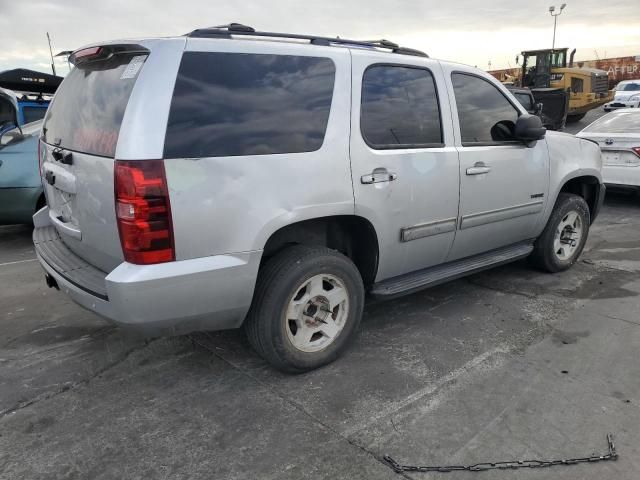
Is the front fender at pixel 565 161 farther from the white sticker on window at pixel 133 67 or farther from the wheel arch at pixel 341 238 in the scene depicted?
A: the white sticker on window at pixel 133 67

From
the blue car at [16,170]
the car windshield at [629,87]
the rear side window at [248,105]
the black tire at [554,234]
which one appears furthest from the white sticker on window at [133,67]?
the car windshield at [629,87]

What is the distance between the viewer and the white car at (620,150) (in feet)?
25.0

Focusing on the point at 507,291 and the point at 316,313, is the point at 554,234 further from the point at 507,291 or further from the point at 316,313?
the point at 316,313

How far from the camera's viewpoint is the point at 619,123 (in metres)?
8.34

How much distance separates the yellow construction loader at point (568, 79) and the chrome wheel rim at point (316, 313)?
19.2 m

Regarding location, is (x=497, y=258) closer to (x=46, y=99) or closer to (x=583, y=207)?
(x=583, y=207)

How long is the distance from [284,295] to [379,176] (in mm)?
967

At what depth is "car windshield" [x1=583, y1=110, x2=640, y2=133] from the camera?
8016mm

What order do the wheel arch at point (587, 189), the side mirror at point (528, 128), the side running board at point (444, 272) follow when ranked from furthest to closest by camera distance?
the wheel arch at point (587, 189) → the side mirror at point (528, 128) → the side running board at point (444, 272)

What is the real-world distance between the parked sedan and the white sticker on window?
4132 mm

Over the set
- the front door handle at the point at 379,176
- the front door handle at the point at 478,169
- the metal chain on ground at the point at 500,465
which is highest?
the front door handle at the point at 379,176

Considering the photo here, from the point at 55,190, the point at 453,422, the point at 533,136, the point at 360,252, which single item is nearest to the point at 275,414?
the point at 453,422

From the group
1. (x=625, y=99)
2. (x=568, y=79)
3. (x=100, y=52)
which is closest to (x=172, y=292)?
(x=100, y=52)

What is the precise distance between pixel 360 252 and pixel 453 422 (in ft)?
4.10
